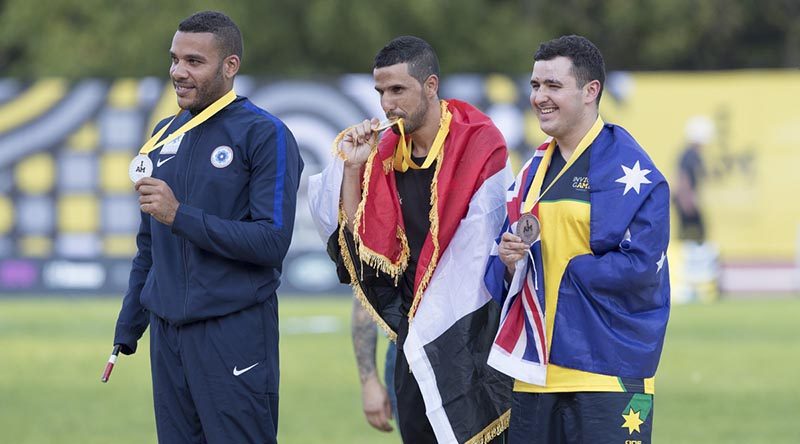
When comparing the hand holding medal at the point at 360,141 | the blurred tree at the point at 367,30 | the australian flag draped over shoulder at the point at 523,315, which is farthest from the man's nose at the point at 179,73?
the blurred tree at the point at 367,30

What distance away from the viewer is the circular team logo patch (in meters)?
5.37

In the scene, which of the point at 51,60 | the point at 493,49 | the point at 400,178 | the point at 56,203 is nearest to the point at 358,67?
the point at 493,49

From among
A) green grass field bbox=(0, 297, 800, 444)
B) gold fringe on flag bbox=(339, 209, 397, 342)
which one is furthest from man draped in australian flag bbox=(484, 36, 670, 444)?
green grass field bbox=(0, 297, 800, 444)

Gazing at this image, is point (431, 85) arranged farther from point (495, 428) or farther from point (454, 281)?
point (495, 428)

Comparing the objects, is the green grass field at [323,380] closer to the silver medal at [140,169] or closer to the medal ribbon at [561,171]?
the medal ribbon at [561,171]

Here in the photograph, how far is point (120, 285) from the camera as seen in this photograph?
22812 millimetres

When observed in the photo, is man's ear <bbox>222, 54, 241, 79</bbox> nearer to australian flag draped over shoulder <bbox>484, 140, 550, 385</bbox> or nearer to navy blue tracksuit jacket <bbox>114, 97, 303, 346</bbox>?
navy blue tracksuit jacket <bbox>114, 97, 303, 346</bbox>

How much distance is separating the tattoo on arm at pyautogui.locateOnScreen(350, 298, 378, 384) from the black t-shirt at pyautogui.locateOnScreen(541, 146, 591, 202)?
1.60 meters

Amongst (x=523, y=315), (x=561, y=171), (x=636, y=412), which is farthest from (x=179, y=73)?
(x=636, y=412)

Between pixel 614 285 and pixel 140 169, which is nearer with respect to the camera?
pixel 614 285

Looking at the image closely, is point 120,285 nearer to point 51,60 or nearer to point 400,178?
point 51,60

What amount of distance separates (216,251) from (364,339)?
1691mm

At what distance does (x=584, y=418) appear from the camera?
521 cm

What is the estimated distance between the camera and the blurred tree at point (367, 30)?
29.8 m
